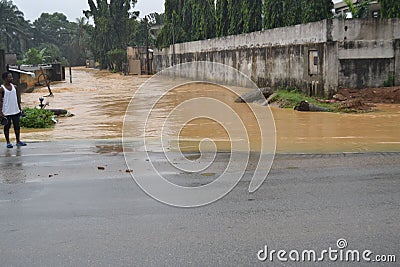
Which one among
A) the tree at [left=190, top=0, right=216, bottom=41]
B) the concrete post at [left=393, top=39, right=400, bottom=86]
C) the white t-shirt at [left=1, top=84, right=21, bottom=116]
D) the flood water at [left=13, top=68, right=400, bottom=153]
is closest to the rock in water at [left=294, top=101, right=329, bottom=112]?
the flood water at [left=13, top=68, right=400, bottom=153]

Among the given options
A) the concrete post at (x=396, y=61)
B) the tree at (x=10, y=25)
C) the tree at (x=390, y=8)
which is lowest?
the concrete post at (x=396, y=61)

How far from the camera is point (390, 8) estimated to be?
21109 millimetres

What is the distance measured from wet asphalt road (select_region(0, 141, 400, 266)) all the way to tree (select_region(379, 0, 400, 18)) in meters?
14.2

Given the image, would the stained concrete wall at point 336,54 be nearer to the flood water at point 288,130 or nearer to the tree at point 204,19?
the flood water at point 288,130

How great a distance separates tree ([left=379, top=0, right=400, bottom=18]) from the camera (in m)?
20.9

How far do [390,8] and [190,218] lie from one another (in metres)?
18.3

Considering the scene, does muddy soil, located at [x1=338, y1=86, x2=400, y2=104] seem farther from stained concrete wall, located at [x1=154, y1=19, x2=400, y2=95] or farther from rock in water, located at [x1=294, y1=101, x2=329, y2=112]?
rock in water, located at [x1=294, y1=101, x2=329, y2=112]

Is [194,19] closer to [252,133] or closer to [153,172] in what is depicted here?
[252,133]

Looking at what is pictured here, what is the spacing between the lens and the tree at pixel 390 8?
20.9 metres

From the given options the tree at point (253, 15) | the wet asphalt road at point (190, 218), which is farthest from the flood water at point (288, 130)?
the tree at point (253, 15)

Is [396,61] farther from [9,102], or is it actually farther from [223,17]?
[223,17]

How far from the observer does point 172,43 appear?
171ft

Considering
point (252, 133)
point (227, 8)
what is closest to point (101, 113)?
point (252, 133)

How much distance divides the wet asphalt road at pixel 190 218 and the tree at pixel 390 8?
560 inches
